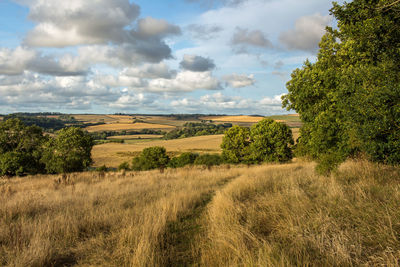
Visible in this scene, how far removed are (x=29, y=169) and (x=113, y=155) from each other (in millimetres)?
49972

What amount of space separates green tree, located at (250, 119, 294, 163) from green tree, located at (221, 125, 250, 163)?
520 cm

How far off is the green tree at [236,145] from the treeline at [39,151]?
28.3m

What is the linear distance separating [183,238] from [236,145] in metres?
46.3

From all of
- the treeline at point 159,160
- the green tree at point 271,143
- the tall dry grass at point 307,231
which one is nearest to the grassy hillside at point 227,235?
the tall dry grass at point 307,231

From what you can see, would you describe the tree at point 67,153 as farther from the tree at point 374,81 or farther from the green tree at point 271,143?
the tree at point 374,81

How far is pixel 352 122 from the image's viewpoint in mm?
9328

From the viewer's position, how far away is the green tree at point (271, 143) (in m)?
43.1

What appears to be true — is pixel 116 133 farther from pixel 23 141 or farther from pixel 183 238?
pixel 183 238

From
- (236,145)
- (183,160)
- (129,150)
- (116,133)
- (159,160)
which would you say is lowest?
(129,150)

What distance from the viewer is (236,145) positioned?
165 ft

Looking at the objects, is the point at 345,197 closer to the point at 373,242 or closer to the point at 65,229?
the point at 373,242

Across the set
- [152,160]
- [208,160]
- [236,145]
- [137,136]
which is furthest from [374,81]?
[137,136]

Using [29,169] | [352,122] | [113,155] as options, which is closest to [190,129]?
[113,155]

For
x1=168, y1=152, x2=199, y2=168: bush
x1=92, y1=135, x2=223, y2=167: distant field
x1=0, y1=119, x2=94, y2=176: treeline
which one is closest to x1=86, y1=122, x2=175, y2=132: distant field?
x1=92, y1=135, x2=223, y2=167: distant field
